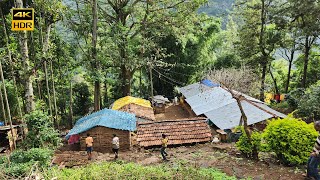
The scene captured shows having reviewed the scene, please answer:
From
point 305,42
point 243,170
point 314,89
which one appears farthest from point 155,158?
point 305,42

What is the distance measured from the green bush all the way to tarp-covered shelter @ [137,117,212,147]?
599 cm

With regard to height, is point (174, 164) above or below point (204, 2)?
below

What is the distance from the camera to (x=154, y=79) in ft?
127

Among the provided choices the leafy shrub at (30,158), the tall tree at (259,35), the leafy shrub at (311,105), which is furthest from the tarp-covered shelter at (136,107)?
the tall tree at (259,35)

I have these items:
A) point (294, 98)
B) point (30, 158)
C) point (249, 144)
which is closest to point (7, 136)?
point (30, 158)

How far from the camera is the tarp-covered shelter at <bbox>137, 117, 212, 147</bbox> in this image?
16.5 metres

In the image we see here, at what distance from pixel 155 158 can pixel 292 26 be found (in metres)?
19.4

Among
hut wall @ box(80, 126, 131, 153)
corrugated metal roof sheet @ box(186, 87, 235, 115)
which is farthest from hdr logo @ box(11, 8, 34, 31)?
corrugated metal roof sheet @ box(186, 87, 235, 115)

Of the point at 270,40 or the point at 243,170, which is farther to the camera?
the point at 270,40

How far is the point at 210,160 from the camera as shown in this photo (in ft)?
39.7

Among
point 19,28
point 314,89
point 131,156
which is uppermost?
point 19,28

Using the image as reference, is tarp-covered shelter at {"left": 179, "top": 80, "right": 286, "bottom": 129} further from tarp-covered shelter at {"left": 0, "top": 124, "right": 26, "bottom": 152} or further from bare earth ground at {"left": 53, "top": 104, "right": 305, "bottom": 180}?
tarp-covered shelter at {"left": 0, "top": 124, "right": 26, "bottom": 152}

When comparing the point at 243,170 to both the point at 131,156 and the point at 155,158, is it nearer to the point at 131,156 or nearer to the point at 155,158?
the point at 155,158

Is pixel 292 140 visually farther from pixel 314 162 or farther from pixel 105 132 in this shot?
pixel 105 132
